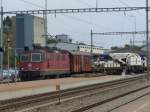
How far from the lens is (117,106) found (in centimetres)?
2348

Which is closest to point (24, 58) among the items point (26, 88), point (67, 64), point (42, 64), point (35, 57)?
point (35, 57)

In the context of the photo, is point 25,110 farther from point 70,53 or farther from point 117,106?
point 70,53

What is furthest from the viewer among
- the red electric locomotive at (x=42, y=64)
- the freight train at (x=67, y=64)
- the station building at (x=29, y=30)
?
the station building at (x=29, y=30)

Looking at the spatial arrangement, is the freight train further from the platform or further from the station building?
the station building

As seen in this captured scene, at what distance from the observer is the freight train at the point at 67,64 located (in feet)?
167

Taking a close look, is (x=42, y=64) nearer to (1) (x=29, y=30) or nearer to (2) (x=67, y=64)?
(2) (x=67, y=64)

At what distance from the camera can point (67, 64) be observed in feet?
192

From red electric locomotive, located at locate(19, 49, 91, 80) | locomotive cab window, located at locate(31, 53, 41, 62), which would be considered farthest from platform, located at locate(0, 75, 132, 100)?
locomotive cab window, located at locate(31, 53, 41, 62)

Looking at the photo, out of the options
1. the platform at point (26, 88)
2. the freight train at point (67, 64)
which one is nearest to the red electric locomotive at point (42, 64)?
the freight train at point (67, 64)

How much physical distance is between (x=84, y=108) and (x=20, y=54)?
1205 inches

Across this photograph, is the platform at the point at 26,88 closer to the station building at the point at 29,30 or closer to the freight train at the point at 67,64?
the freight train at the point at 67,64

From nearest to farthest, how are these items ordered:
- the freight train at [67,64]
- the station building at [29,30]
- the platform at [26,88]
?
the platform at [26,88]
the freight train at [67,64]
the station building at [29,30]

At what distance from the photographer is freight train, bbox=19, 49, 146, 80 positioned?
50812mm

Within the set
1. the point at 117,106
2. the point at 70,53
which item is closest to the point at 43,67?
the point at 70,53
